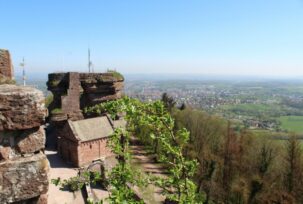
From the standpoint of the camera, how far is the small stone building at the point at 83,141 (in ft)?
107

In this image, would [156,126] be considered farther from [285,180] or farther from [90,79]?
[90,79]

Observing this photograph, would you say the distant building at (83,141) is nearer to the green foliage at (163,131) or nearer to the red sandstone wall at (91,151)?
the red sandstone wall at (91,151)

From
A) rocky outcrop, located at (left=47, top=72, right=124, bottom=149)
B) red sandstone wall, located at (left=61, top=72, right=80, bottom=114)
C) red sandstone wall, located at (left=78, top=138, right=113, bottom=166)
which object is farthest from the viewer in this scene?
red sandstone wall, located at (left=61, top=72, right=80, bottom=114)

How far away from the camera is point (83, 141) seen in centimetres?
3275

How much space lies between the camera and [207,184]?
28031mm

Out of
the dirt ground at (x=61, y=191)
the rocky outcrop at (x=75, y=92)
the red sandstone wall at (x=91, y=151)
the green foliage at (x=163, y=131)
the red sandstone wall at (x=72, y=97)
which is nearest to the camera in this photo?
the green foliage at (x=163, y=131)

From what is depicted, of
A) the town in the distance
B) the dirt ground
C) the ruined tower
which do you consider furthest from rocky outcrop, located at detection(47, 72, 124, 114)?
the ruined tower

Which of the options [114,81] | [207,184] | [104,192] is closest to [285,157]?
[207,184]

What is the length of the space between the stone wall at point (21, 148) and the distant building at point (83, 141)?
28187 mm

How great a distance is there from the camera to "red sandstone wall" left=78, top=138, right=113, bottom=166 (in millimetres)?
32706

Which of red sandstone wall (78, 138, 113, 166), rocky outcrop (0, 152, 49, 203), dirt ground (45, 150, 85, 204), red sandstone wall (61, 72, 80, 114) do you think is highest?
rocky outcrop (0, 152, 49, 203)

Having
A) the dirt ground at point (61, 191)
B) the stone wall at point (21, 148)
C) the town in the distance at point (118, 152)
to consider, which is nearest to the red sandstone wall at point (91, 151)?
the town in the distance at point (118, 152)

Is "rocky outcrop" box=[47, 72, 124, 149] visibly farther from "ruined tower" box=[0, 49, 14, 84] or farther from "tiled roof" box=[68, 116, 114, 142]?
"ruined tower" box=[0, 49, 14, 84]

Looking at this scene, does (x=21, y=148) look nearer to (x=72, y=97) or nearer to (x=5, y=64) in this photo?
(x=5, y=64)
